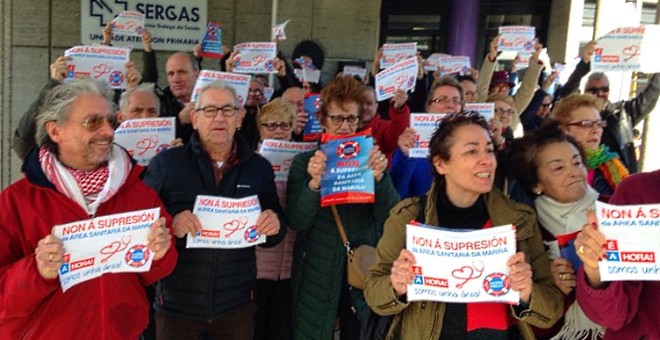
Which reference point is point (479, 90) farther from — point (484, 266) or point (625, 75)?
point (625, 75)

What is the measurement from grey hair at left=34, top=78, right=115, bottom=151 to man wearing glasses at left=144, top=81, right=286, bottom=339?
58cm

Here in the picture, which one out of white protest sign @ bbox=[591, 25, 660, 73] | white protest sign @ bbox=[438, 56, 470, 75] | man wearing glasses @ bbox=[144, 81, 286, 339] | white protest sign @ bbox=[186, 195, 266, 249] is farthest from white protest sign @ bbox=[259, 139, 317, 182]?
white protest sign @ bbox=[591, 25, 660, 73]

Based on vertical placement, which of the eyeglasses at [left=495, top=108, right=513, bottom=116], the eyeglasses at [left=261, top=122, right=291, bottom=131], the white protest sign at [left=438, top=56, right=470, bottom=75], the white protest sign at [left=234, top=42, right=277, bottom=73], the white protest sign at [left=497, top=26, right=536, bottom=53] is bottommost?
the eyeglasses at [left=261, top=122, right=291, bottom=131]

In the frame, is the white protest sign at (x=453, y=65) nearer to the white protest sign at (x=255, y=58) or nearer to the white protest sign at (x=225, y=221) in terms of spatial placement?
the white protest sign at (x=255, y=58)

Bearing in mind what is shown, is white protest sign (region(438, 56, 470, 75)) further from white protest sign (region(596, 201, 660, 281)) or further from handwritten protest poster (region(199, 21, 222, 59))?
white protest sign (region(596, 201, 660, 281))

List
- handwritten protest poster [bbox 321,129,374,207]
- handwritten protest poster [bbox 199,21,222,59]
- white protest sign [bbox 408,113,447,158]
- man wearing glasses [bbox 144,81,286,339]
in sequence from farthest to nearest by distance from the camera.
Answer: handwritten protest poster [bbox 199,21,222,59] < white protest sign [bbox 408,113,447,158] < handwritten protest poster [bbox 321,129,374,207] < man wearing glasses [bbox 144,81,286,339]

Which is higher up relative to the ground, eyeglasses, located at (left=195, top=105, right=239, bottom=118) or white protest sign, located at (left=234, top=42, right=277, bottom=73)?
white protest sign, located at (left=234, top=42, right=277, bottom=73)

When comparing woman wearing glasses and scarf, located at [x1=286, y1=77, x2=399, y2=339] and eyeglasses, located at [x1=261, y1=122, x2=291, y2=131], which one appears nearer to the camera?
woman wearing glasses and scarf, located at [x1=286, y1=77, x2=399, y2=339]

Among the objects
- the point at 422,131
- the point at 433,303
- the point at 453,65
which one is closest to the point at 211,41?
the point at 453,65

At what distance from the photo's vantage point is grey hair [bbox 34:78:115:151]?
7.49ft

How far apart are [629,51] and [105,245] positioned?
484 centimetres

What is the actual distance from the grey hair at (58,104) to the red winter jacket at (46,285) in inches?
3.2

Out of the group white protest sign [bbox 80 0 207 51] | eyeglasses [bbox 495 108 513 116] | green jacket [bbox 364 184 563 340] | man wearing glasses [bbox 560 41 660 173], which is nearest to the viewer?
green jacket [bbox 364 184 563 340]

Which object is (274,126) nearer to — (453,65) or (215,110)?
(215,110)
